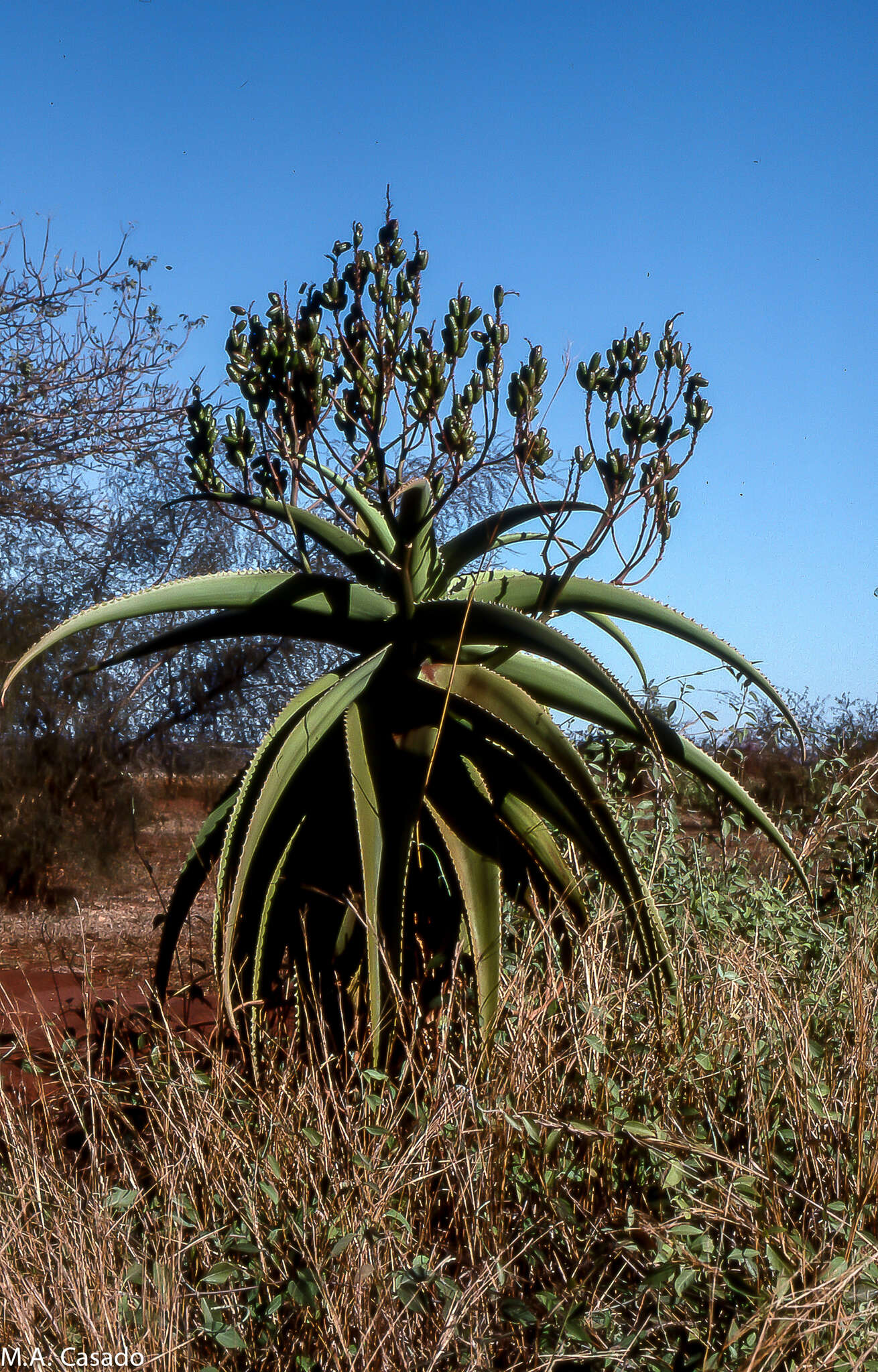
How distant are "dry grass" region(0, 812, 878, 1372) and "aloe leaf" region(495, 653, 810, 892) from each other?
427 mm

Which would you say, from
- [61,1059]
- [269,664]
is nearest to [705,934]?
[61,1059]

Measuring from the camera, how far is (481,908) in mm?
2842

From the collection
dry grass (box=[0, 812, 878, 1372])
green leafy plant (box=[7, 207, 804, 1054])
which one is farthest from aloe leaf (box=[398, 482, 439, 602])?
dry grass (box=[0, 812, 878, 1372])

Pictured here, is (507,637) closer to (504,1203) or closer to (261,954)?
(261,954)

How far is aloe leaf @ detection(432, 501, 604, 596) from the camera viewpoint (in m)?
3.03

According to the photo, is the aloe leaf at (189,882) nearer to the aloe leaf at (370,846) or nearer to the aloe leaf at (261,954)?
the aloe leaf at (261,954)

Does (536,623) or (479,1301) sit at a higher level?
(536,623)

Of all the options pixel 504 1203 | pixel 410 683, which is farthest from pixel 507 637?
pixel 504 1203

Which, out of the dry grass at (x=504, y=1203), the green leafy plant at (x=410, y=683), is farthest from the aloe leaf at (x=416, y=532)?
the dry grass at (x=504, y=1203)

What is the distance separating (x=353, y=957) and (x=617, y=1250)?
4.19 feet

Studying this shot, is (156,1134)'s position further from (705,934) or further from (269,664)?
(269,664)

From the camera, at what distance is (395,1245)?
2.07 m

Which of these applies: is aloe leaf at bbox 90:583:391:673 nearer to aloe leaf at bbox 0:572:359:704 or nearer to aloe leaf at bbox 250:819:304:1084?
aloe leaf at bbox 0:572:359:704

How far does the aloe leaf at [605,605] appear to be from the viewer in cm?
292
